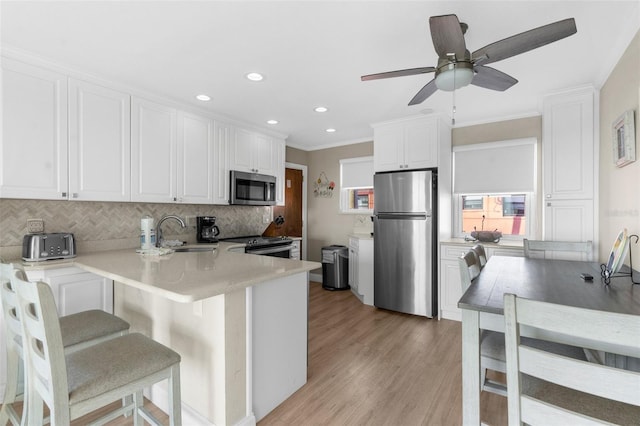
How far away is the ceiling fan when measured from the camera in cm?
143

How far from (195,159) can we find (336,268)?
256 centimetres

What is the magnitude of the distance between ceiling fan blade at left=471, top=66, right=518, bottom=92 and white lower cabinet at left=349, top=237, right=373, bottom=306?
8.10 ft

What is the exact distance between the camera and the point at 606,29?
1.94 metres

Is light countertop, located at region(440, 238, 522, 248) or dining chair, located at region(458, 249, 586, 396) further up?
light countertop, located at region(440, 238, 522, 248)

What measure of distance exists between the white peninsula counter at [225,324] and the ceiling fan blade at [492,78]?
159cm

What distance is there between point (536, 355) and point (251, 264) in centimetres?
150

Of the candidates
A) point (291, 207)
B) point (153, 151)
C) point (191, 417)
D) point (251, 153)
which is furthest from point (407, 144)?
point (191, 417)

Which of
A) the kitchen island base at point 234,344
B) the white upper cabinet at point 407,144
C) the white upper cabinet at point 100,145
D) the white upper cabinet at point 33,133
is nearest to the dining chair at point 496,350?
the kitchen island base at point 234,344

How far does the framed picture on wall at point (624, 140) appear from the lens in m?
1.94

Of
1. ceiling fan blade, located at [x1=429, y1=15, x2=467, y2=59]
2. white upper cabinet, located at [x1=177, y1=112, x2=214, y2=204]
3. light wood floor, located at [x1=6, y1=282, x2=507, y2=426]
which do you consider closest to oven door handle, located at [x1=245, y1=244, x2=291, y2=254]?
white upper cabinet, located at [x1=177, y1=112, x2=214, y2=204]

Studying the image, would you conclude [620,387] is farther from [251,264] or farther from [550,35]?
[251,264]

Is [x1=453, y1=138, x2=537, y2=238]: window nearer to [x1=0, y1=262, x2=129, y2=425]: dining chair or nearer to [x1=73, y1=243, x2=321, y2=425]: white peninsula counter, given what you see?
[x1=73, y1=243, x2=321, y2=425]: white peninsula counter

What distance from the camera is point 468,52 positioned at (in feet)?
5.66

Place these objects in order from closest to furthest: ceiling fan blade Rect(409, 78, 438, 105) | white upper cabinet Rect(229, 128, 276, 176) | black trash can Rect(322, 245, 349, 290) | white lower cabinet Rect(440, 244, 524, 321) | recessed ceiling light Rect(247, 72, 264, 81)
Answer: ceiling fan blade Rect(409, 78, 438, 105) → recessed ceiling light Rect(247, 72, 264, 81) → white lower cabinet Rect(440, 244, 524, 321) → white upper cabinet Rect(229, 128, 276, 176) → black trash can Rect(322, 245, 349, 290)
